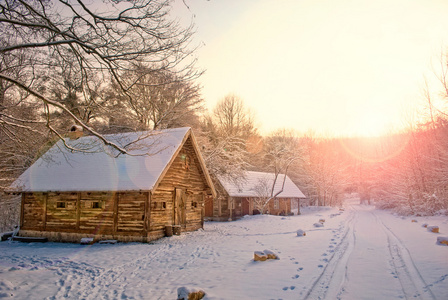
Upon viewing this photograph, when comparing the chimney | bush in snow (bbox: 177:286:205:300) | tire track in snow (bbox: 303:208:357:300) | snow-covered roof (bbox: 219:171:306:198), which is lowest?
tire track in snow (bbox: 303:208:357:300)

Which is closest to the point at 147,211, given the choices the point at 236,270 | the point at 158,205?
the point at 158,205

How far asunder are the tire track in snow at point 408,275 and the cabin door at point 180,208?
39.6 feet

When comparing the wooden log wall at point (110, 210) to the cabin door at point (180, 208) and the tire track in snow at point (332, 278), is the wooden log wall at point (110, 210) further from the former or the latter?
the tire track in snow at point (332, 278)

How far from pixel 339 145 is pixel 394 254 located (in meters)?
84.6

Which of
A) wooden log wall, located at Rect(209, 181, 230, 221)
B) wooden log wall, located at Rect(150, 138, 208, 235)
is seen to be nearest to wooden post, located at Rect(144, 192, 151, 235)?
wooden log wall, located at Rect(150, 138, 208, 235)

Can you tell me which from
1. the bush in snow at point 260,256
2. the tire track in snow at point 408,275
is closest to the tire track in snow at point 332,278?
the tire track in snow at point 408,275

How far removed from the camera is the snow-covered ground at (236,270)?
765 centimetres

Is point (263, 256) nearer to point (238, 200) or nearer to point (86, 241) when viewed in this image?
point (86, 241)

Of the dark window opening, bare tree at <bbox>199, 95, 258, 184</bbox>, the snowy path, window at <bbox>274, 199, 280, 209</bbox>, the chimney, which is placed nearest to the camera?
the snowy path

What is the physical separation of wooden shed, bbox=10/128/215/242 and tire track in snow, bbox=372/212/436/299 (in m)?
11.3

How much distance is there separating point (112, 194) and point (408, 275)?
1458cm

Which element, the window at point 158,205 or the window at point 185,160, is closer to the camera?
the window at point 158,205

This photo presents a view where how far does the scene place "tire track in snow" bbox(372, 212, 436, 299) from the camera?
6977mm

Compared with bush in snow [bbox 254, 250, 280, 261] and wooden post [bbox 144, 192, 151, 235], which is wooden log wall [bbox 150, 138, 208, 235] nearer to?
wooden post [bbox 144, 192, 151, 235]
